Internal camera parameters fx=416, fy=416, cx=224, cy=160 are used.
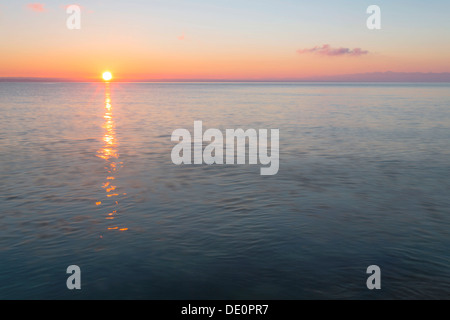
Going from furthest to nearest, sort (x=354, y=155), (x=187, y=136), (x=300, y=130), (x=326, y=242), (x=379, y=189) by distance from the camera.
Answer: (x=300, y=130), (x=187, y=136), (x=354, y=155), (x=379, y=189), (x=326, y=242)

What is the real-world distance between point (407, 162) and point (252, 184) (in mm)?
13315

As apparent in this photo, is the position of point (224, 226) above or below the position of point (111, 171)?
below

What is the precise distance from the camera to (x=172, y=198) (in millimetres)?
20609

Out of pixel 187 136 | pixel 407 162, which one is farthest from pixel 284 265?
pixel 187 136

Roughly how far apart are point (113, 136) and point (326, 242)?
34.9m

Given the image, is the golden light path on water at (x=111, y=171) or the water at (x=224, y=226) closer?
the water at (x=224, y=226)

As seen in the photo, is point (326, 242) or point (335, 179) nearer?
point (326, 242)

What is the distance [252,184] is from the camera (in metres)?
23.6

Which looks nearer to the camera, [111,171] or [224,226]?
[224,226]

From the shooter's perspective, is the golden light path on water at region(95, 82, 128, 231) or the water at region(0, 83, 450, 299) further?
the golden light path on water at region(95, 82, 128, 231)
